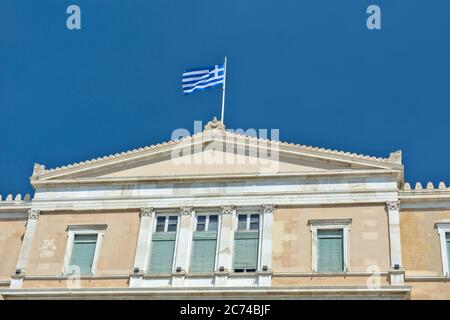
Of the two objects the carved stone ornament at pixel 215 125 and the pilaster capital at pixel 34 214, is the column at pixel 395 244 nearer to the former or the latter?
the carved stone ornament at pixel 215 125

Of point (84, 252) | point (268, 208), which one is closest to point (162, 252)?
point (84, 252)

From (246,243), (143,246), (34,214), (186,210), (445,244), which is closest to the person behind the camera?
(445,244)

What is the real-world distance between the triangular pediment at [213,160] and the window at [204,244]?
186 centimetres

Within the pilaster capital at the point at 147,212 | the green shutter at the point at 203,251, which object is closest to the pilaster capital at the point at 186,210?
the green shutter at the point at 203,251

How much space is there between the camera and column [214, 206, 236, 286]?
1268 inches

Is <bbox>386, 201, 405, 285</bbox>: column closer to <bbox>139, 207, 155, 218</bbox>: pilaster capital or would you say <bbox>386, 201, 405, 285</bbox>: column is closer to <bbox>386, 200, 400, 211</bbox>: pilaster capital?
<bbox>386, 200, 400, 211</bbox>: pilaster capital

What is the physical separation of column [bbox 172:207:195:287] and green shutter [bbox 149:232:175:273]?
32 cm

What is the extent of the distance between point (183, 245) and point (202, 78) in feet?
27.5

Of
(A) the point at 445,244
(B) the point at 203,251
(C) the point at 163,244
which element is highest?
(A) the point at 445,244

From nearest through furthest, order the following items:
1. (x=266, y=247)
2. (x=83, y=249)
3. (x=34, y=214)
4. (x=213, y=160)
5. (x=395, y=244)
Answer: (x=395, y=244) < (x=266, y=247) < (x=83, y=249) < (x=213, y=160) < (x=34, y=214)

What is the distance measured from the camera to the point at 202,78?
127 ft

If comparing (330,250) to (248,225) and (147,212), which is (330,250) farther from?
(147,212)

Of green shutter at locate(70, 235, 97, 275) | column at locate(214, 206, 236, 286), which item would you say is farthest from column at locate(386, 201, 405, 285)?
green shutter at locate(70, 235, 97, 275)
